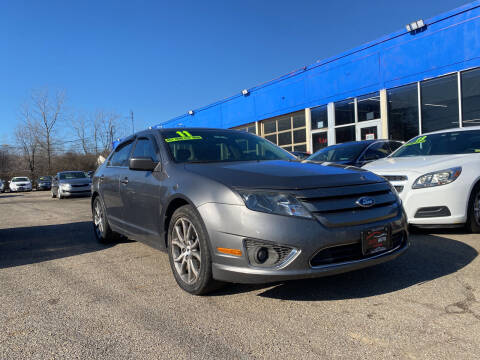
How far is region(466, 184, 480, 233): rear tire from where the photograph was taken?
15.6 ft

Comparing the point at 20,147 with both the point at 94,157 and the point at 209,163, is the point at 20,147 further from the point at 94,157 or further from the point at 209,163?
the point at 209,163

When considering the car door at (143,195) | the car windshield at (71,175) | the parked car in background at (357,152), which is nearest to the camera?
the car door at (143,195)

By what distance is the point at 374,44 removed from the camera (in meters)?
13.7

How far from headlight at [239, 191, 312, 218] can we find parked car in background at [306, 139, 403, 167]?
5.31m

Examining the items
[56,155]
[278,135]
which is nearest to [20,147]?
[56,155]

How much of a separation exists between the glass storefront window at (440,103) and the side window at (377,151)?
452cm

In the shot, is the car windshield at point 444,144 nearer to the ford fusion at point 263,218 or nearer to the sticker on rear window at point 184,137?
the ford fusion at point 263,218

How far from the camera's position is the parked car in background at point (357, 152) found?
7.85m

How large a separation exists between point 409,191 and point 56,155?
52579 mm

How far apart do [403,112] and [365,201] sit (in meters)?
11.5

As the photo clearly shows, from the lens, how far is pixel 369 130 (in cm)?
1426

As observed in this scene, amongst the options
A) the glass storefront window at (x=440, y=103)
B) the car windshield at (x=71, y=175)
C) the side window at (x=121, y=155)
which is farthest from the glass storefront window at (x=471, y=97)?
the car windshield at (x=71, y=175)

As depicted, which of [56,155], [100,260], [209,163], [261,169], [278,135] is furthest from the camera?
[56,155]

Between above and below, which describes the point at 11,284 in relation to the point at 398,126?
below
